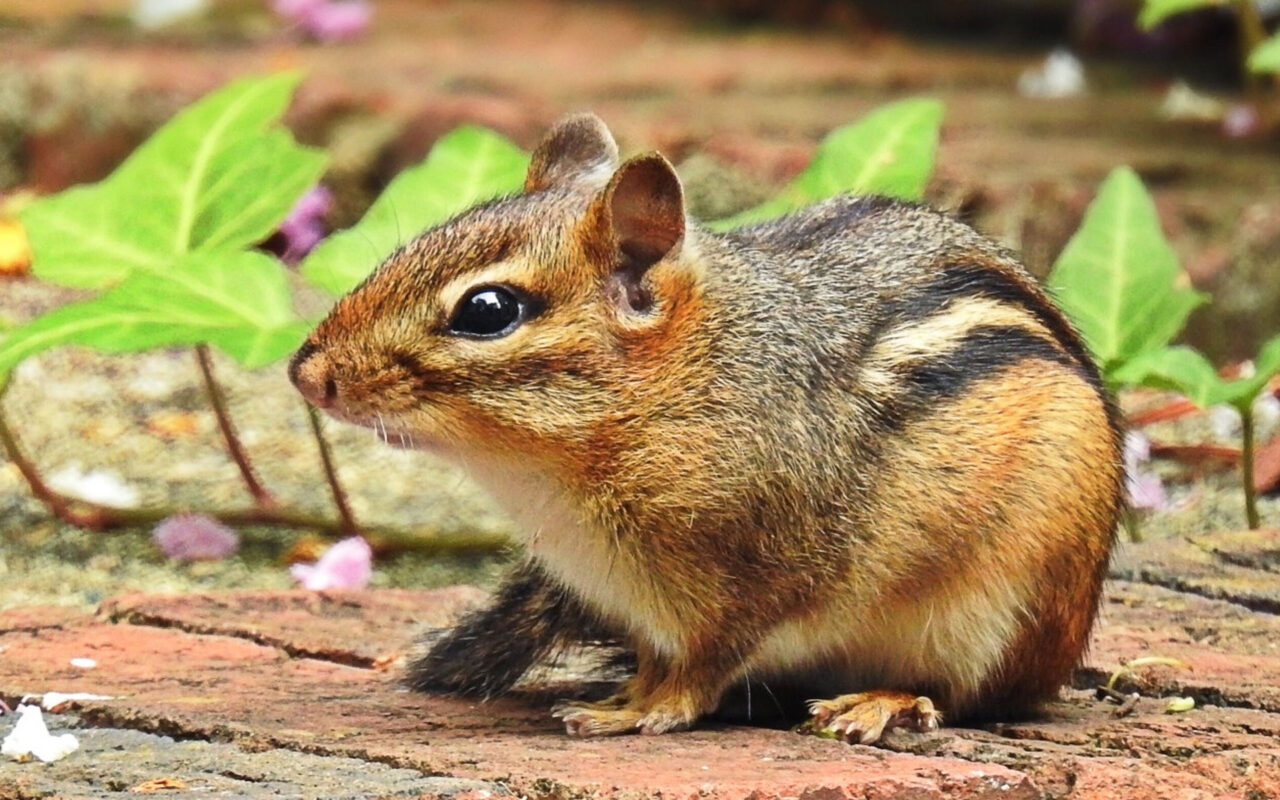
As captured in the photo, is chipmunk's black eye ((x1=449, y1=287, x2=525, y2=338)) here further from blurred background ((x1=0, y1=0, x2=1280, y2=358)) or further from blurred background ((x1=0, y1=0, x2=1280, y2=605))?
blurred background ((x1=0, y1=0, x2=1280, y2=358))

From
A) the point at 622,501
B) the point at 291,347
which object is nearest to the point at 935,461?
the point at 622,501

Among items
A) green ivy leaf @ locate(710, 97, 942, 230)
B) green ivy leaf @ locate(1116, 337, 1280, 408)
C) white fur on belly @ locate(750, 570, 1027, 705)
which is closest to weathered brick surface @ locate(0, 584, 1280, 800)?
white fur on belly @ locate(750, 570, 1027, 705)

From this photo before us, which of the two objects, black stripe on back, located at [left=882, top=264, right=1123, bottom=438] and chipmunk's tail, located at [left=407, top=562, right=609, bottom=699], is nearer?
black stripe on back, located at [left=882, top=264, right=1123, bottom=438]

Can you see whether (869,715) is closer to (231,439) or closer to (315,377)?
(315,377)

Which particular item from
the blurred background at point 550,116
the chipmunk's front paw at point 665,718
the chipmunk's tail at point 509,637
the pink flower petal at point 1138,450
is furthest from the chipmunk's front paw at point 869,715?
the pink flower petal at point 1138,450

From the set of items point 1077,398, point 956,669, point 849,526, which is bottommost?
point 956,669

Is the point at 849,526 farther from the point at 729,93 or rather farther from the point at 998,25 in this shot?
the point at 998,25

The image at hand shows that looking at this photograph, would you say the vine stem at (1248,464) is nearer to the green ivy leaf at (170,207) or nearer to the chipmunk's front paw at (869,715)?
the chipmunk's front paw at (869,715)
